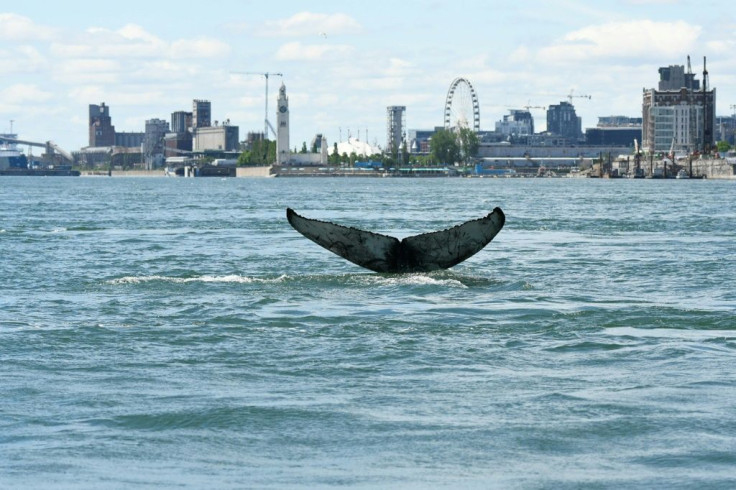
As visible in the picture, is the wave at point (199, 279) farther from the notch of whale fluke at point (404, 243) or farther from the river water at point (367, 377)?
the notch of whale fluke at point (404, 243)

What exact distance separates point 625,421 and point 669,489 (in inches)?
101

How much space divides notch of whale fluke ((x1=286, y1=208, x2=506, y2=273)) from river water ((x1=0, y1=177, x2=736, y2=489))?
1.41ft

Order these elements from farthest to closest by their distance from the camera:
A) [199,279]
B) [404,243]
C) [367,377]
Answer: [199,279] → [404,243] → [367,377]

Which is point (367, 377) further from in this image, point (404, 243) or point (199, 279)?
point (199, 279)

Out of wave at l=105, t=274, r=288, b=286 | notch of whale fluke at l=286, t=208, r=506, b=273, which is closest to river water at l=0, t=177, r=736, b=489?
wave at l=105, t=274, r=288, b=286

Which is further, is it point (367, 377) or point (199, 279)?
point (199, 279)

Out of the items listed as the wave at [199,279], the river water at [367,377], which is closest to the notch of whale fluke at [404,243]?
the river water at [367,377]

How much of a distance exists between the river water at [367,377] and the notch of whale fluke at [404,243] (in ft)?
1.41

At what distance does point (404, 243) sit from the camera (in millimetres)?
28891

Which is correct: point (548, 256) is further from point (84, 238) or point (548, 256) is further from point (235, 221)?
point (235, 221)

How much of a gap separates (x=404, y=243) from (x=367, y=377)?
11.4 m

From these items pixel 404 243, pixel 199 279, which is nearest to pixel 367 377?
pixel 404 243

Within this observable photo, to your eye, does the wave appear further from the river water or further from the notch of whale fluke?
the notch of whale fluke

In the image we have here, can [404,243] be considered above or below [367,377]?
above
